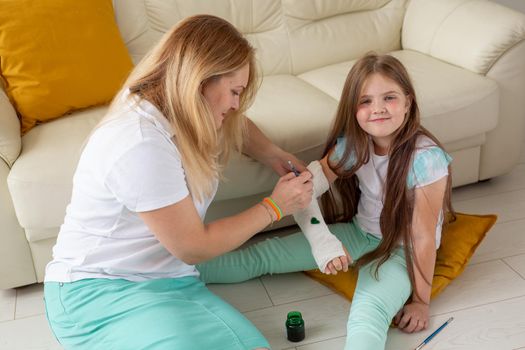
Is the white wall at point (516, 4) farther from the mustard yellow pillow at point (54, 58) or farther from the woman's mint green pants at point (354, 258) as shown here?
the mustard yellow pillow at point (54, 58)

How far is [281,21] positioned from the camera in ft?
9.45

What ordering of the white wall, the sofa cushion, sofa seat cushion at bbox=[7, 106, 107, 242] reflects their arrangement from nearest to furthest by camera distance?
sofa seat cushion at bbox=[7, 106, 107, 242], the sofa cushion, the white wall

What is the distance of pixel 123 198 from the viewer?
1625 mm

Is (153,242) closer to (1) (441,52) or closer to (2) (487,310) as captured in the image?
(2) (487,310)

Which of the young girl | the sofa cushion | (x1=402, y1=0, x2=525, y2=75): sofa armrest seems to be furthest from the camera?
the sofa cushion

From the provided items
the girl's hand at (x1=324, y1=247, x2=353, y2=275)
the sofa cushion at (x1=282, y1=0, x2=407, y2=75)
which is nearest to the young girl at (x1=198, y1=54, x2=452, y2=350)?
the girl's hand at (x1=324, y1=247, x2=353, y2=275)

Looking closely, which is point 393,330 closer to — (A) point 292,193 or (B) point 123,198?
(A) point 292,193

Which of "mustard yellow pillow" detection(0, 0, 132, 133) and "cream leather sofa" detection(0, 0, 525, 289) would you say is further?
"mustard yellow pillow" detection(0, 0, 132, 133)

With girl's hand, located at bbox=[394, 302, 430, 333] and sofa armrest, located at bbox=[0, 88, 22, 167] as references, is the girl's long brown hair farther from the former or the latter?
sofa armrest, located at bbox=[0, 88, 22, 167]

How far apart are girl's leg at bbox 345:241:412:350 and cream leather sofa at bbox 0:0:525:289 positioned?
47 centimetres

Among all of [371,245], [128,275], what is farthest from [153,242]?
[371,245]

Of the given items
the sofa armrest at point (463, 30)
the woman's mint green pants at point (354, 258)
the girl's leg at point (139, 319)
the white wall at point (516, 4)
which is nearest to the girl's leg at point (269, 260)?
the woman's mint green pants at point (354, 258)

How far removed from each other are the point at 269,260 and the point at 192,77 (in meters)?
0.82

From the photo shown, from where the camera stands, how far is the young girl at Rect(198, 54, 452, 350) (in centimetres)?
196
